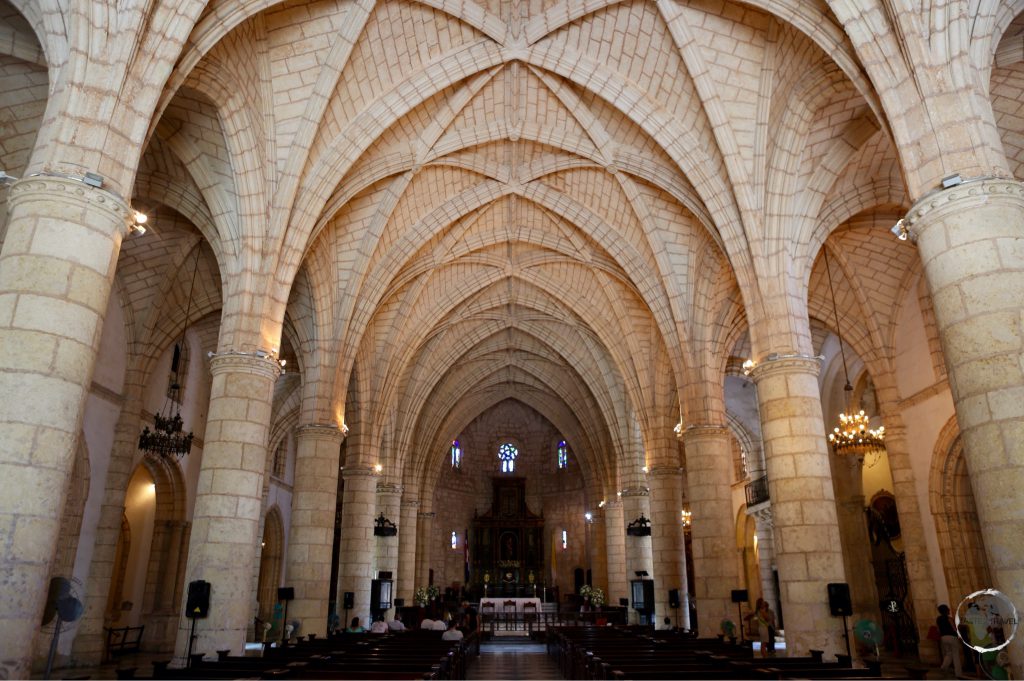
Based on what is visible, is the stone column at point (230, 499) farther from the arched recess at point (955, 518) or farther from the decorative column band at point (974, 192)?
the arched recess at point (955, 518)

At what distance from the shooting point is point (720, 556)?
1520 centimetres

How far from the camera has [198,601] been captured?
1003 cm

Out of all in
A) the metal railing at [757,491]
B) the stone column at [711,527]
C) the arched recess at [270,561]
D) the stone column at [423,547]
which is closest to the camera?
the stone column at [711,527]

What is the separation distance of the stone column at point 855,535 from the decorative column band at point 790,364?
32.1 ft

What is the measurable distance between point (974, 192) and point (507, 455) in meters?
32.7

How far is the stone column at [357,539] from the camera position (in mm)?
19125

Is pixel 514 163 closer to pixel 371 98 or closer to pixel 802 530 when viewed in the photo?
pixel 371 98

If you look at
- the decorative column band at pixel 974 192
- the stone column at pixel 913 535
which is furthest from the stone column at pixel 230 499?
the stone column at pixel 913 535

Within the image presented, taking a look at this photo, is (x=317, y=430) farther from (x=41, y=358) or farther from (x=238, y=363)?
(x=41, y=358)

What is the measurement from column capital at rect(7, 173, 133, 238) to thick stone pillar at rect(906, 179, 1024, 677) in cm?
834

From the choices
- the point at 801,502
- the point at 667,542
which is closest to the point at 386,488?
the point at 667,542

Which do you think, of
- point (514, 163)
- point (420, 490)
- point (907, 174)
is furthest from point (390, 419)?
point (907, 174)

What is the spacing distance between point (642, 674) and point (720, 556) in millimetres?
8133

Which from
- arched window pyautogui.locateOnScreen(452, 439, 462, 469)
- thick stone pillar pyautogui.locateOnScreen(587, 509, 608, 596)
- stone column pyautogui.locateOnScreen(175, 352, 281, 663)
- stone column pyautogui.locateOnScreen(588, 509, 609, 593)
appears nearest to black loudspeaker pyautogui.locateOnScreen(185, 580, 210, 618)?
stone column pyautogui.locateOnScreen(175, 352, 281, 663)
